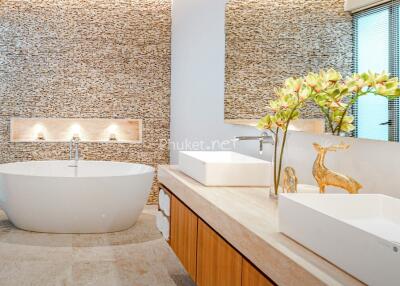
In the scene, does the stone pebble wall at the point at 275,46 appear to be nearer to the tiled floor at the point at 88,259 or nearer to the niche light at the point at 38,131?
the tiled floor at the point at 88,259

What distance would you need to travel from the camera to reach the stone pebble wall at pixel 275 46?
2.51m

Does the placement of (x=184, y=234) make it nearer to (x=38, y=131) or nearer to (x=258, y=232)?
(x=258, y=232)

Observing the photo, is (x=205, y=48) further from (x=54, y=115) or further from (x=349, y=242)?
(x=349, y=242)

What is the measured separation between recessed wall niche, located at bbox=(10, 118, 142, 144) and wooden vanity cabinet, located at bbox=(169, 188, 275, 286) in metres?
3.50

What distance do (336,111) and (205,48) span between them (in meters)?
2.89

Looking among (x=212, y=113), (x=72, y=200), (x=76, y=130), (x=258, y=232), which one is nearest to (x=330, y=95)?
(x=258, y=232)

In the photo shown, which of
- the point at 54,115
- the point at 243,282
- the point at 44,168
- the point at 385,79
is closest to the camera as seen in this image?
the point at 243,282

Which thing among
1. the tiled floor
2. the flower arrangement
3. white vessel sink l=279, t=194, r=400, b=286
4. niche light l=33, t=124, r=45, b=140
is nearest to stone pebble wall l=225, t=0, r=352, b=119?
the flower arrangement

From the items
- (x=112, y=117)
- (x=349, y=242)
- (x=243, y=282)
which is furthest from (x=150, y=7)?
(x=349, y=242)

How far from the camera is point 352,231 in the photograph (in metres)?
1.31

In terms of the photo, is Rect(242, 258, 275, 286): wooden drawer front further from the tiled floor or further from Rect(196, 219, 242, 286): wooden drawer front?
the tiled floor

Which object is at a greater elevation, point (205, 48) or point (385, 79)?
point (205, 48)

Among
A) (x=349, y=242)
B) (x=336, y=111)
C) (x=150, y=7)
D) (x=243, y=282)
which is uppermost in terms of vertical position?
(x=150, y=7)

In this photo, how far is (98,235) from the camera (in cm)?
511
